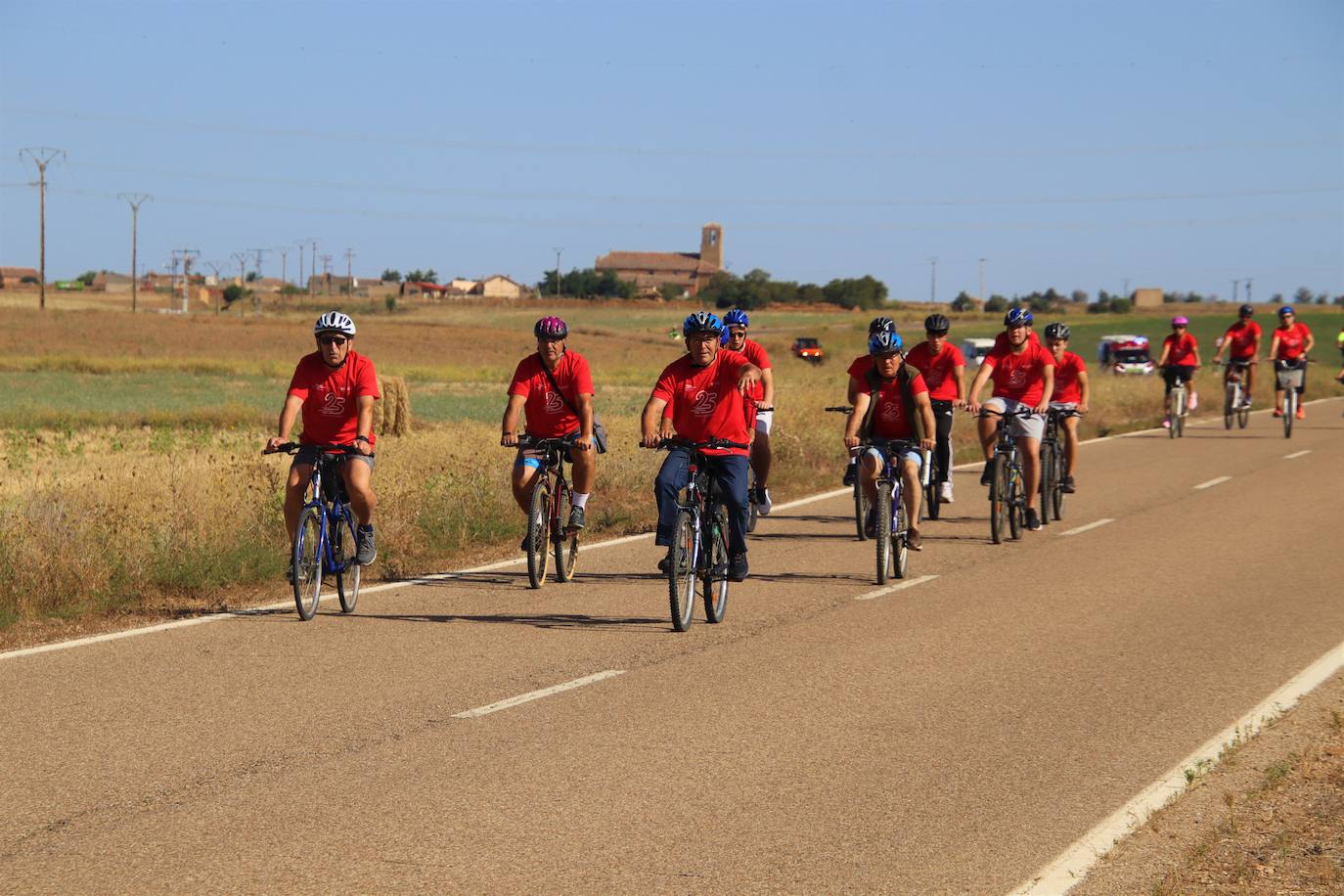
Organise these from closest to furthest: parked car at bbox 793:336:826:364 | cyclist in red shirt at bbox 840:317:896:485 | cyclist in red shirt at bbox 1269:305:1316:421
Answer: cyclist in red shirt at bbox 840:317:896:485 < cyclist in red shirt at bbox 1269:305:1316:421 < parked car at bbox 793:336:826:364

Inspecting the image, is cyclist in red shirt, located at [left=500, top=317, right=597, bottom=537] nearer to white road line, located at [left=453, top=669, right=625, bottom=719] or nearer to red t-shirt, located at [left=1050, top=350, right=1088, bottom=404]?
white road line, located at [left=453, top=669, right=625, bottom=719]

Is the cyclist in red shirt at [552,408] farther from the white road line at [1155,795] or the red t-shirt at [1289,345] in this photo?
the red t-shirt at [1289,345]

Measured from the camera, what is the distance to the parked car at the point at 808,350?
76375mm

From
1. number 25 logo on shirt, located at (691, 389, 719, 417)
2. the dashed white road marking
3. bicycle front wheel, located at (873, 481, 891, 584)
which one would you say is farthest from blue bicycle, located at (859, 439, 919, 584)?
the dashed white road marking

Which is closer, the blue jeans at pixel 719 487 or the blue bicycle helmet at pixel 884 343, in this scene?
the blue jeans at pixel 719 487

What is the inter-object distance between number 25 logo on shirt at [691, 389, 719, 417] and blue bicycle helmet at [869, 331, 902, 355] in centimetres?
234

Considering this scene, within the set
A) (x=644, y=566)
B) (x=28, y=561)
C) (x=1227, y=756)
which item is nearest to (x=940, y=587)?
(x=644, y=566)

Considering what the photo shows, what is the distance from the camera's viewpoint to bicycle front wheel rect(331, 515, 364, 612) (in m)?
10.9

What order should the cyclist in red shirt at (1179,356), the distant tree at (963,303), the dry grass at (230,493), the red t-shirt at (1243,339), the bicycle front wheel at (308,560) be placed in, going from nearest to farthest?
the bicycle front wheel at (308,560)
the dry grass at (230,493)
the cyclist in red shirt at (1179,356)
the red t-shirt at (1243,339)
the distant tree at (963,303)

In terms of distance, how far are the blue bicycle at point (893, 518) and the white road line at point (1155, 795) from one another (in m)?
3.72

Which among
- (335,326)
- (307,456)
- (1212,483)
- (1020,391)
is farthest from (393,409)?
(335,326)

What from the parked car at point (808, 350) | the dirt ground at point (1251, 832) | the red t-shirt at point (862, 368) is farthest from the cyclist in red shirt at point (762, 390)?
the parked car at point (808, 350)

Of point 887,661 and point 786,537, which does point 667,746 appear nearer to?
point 887,661

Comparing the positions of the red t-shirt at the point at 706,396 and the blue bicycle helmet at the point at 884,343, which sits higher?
the blue bicycle helmet at the point at 884,343
